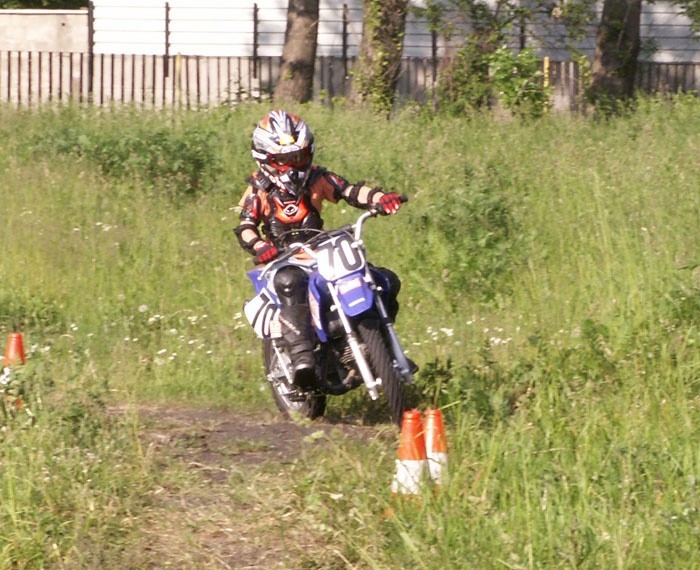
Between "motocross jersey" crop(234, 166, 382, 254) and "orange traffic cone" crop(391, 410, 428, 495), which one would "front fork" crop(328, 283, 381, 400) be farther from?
"orange traffic cone" crop(391, 410, 428, 495)

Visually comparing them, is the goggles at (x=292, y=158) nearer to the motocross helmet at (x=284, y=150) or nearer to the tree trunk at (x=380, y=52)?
the motocross helmet at (x=284, y=150)

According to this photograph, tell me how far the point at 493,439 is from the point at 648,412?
3.34ft

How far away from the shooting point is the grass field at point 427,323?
540cm

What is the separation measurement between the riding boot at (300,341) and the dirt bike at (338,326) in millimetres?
67

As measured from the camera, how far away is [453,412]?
7.11 metres

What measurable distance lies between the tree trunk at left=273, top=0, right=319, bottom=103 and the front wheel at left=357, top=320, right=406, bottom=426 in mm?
13618

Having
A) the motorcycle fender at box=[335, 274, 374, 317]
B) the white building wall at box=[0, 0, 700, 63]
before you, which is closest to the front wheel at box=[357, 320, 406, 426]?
the motorcycle fender at box=[335, 274, 374, 317]

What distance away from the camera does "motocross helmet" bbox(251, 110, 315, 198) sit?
8.10m

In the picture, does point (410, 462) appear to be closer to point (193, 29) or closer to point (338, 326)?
point (338, 326)

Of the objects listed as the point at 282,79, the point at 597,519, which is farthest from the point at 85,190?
the point at 597,519

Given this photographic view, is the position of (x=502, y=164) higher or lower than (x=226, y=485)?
higher

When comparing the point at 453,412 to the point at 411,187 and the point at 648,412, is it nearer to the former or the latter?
the point at 648,412

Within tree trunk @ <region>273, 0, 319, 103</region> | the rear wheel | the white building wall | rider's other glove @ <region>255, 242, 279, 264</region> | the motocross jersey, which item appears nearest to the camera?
rider's other glove @ <region>255, 242, 279, 264</region>

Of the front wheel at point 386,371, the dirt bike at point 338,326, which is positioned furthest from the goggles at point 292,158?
the front wheel at point 386,371
